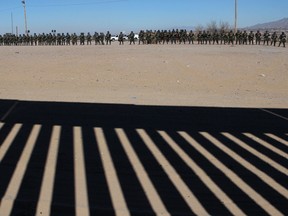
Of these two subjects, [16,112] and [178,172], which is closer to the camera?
[178,172]

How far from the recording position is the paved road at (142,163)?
397cm

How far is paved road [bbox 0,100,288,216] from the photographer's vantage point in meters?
3.97

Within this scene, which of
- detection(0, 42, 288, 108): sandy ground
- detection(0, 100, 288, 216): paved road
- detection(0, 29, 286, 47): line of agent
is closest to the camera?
detection(0, 100, 288, 216): paved road

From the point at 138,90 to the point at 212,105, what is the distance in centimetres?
337

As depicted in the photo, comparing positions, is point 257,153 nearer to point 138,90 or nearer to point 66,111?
point 66,111

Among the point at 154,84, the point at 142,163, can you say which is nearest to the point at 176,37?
the point at 154,84

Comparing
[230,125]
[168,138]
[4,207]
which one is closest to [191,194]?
[4,207]

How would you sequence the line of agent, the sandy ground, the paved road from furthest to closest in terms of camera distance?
the line of agent, the sandy ground, the paved road

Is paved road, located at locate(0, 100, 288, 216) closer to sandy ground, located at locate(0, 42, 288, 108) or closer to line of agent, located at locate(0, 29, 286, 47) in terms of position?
sandy ground, located at locate(0, 42, 288, 108)

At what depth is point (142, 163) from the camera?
5.18 meters

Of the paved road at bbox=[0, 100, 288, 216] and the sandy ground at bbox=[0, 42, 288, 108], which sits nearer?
the paved road at bbox=[0, 100, 288, 216]

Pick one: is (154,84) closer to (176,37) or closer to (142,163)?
(142,163)

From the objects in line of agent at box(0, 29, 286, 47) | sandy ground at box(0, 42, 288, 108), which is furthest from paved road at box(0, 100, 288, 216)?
line of agent at box(0, 29, 286, 47)

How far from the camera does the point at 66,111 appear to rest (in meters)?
8.73
